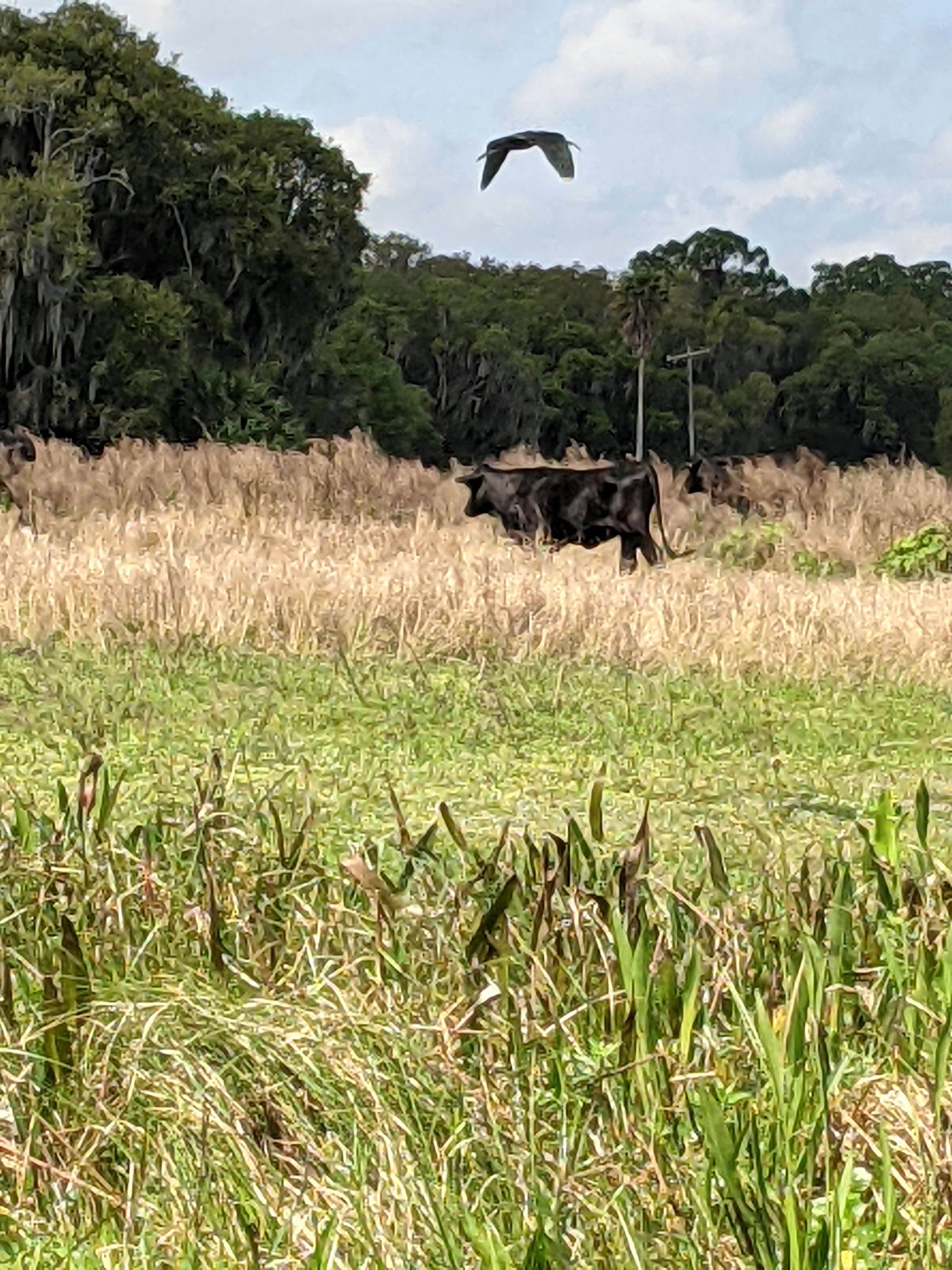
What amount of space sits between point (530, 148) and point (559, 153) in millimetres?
329

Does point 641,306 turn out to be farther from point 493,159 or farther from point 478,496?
point 493,159

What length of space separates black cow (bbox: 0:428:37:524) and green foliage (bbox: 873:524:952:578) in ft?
23.7

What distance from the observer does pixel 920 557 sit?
50.8 feet

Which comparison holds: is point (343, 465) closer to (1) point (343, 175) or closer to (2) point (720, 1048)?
(2) point (720, 1048)

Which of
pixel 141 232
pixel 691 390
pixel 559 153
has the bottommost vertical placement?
pixel 559 153

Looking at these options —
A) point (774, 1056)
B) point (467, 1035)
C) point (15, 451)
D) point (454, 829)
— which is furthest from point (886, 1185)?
point (15, 451)

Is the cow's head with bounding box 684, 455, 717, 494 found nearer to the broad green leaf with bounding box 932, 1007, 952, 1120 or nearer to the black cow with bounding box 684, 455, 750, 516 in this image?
the black cow with bounding box 684, 455, 750, 516

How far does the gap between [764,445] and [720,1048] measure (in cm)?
6902

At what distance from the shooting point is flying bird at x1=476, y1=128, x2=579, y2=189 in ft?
31.7

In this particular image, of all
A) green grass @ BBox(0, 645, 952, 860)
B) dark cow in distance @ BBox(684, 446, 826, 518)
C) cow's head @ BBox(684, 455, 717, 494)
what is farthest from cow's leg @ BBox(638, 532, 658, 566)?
green grass @ BBox(0, 645, 952, 860)

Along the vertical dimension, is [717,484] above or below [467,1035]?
above

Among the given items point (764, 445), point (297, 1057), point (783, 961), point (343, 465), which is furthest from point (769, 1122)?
point (764, 445)

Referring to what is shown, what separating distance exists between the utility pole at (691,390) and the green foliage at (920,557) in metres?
45.7

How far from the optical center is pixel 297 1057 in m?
3.63
